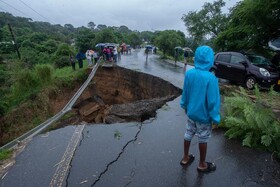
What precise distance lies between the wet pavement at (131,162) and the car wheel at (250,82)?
6417 millimetres

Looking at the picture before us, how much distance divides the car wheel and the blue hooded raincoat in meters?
8.64

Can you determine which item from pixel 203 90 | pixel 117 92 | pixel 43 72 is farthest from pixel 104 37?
pixel 203 90

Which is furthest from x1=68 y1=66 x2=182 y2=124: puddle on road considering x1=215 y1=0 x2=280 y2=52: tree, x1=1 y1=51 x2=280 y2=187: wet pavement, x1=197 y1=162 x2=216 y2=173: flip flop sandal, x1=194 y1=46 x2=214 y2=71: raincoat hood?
x1=215 y1=0 x2=280 y2=52: tree

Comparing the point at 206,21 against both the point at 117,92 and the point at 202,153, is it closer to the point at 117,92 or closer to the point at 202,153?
the point at 117,92

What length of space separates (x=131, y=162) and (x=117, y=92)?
1678 centimetres

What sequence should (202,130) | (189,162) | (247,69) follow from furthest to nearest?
1. (247,69)
2. (189,162)
3. (202,130)

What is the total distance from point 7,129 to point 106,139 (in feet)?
31.6

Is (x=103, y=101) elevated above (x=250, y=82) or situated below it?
below

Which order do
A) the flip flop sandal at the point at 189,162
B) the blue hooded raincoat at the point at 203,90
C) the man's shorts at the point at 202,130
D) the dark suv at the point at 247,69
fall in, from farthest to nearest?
the dark suv at the point at 247,69 → the flip flop sandal at the point at 189,162 → the man's shorts at the point at 202,130 → the blue hooded raincoat at the point at 203,90

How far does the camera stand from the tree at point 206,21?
1341 inches

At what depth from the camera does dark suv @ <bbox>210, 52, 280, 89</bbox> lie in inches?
427

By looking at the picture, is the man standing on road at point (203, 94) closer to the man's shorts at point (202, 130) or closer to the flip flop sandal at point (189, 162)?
the man's shorts at point (202, 130)

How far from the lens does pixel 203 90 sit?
357 centimetres

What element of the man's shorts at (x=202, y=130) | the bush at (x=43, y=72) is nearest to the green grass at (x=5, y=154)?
the man's shorts at (x=202, y=130)
